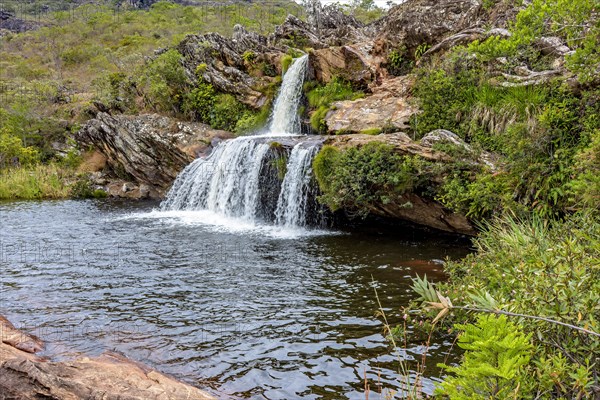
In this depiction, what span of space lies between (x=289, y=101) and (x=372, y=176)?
10.0m

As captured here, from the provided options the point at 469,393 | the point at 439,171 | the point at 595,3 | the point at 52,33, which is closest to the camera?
the point at 469,393

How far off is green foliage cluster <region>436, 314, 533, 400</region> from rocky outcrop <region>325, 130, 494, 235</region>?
Answer: 907 cm

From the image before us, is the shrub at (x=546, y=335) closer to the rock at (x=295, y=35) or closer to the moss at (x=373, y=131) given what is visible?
the moss at (x=373, y=131)

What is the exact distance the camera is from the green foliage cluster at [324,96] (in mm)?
19078

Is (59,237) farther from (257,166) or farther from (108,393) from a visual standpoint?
(108,393)

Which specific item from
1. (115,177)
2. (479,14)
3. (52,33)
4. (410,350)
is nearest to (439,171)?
(410,350)

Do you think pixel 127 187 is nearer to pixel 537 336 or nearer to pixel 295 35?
pixel 295 35

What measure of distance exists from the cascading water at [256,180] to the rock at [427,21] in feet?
16.5

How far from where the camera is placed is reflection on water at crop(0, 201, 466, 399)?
6.08 metres

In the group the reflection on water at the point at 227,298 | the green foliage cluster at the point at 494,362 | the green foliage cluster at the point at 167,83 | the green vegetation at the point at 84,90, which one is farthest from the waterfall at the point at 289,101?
the green foliage cluster at the point at 494,362

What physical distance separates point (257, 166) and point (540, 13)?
10340 millimetres

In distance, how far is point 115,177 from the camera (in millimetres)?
25500

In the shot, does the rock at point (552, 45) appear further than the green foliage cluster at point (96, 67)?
No

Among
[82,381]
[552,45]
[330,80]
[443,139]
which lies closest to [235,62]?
[330,80]
